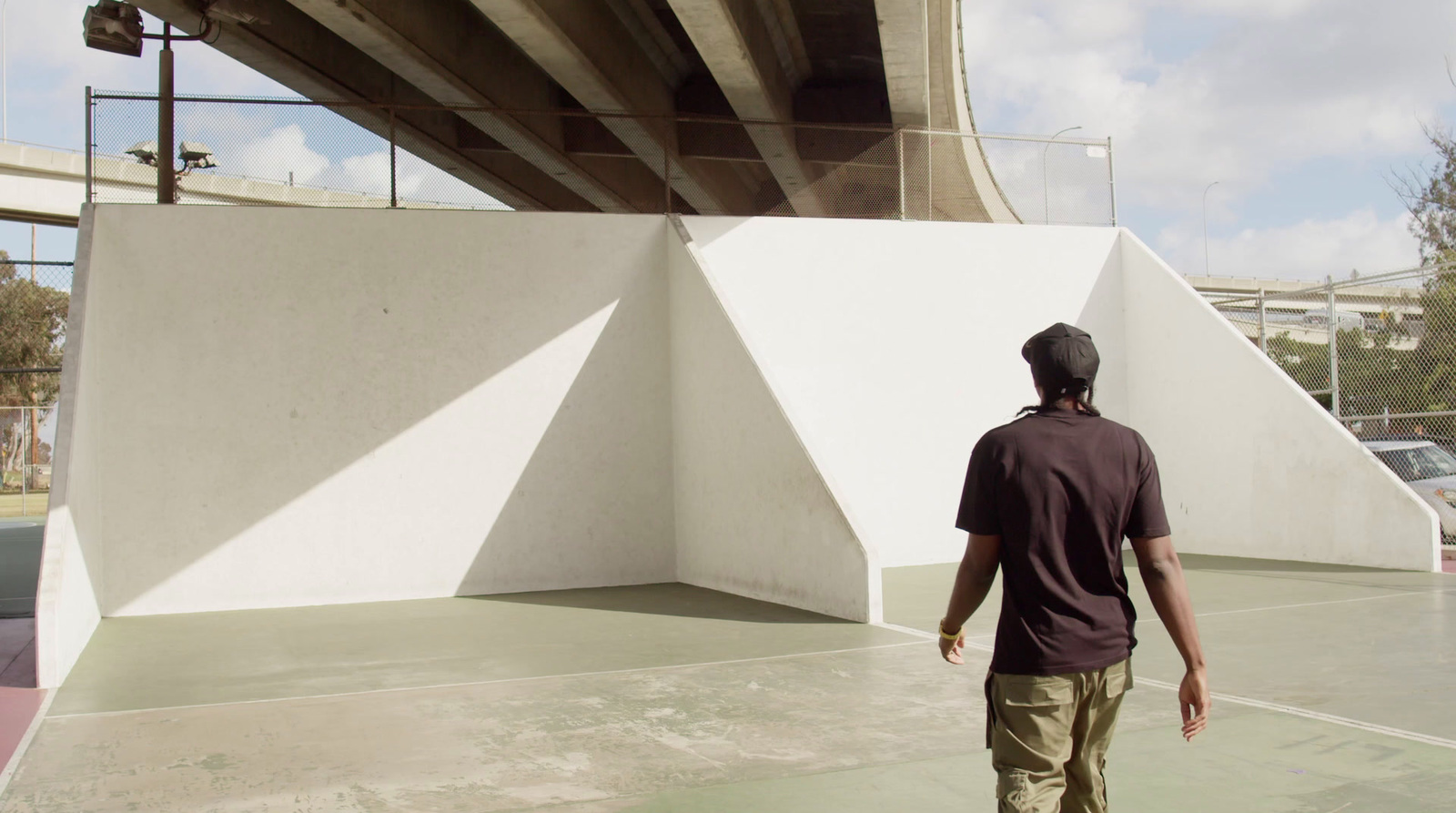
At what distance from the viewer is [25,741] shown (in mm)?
5969

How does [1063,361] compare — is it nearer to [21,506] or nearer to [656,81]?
[656,81]

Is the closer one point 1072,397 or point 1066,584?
point 1066,584

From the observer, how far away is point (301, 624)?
1021cm

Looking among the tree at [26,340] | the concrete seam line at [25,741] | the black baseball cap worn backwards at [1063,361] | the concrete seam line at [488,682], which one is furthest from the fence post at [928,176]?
the tree at [26,340]

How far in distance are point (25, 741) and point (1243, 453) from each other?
39.1 ft

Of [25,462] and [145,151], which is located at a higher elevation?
[145,151]

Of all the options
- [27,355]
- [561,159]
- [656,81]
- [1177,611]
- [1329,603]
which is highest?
[656,81]

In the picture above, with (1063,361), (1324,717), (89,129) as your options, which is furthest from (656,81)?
(1063,361)

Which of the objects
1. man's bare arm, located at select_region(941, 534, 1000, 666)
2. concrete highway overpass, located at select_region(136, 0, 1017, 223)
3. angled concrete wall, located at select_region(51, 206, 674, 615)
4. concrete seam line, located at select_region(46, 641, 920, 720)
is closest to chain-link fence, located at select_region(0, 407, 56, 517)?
concrete highway overpass, located at select_region(136, 0, 1017, 223)

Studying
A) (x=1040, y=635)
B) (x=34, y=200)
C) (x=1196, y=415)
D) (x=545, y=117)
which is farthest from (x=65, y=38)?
(x=1040, y=635)

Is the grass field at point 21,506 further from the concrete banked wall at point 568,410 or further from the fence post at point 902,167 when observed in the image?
the fence post at point 902,167

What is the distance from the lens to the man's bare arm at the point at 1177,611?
302 cm

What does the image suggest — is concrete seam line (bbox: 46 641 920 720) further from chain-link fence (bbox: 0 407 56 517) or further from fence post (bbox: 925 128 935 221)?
chain-link fence (bbox: 0 407 56 517)

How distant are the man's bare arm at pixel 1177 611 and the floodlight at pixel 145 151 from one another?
1182 centimetres
